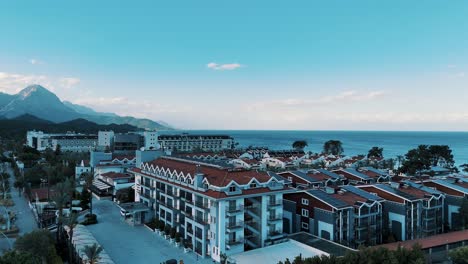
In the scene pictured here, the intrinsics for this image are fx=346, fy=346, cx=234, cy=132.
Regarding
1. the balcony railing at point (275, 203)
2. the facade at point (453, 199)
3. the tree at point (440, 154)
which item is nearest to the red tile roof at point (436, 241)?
the facade at point (453, 199)

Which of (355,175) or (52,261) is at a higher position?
(355,175)

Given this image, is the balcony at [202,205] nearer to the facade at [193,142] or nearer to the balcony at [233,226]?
the balcony at [233,226]

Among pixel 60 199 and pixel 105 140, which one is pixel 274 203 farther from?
pixel 105 140

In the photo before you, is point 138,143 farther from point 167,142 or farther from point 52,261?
point 52,261

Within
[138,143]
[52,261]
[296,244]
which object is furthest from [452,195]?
[138,143]

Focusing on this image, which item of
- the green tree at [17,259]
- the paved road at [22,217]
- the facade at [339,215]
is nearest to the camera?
the green tree at [17,259]

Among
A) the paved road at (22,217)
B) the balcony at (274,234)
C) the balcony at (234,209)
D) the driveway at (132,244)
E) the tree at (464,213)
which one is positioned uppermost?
the balcony at (234,209)

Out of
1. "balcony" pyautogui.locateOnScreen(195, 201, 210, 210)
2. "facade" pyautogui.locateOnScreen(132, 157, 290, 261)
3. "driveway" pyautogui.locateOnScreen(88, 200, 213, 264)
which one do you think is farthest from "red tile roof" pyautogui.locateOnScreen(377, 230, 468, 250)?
"driveway" pyautogui.locateOnScreen(88, 200, 213, 264)
